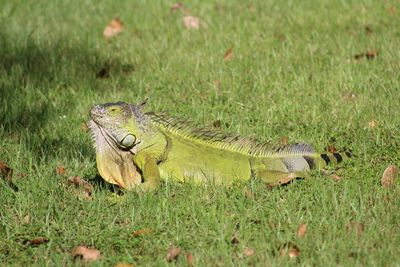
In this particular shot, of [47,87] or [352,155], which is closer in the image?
[352,155]

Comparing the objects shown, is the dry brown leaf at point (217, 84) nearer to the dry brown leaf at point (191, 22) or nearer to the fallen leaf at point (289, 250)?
the dry brown leaf at point (191, 22)

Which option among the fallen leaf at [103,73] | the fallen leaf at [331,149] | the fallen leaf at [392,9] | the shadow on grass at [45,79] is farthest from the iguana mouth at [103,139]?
the fallen leaf at [392,9]

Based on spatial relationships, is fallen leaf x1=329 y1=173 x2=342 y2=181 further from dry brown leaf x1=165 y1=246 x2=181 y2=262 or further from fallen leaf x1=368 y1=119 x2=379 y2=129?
dry brown leaf x1=165 y1=246 x2=181 y2=262

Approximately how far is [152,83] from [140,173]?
235 centimetres

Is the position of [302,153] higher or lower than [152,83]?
higher

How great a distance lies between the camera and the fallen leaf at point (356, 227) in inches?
194

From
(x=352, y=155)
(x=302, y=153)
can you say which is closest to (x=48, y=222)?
(x=302, y=153)

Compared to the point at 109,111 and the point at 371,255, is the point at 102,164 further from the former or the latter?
the point at 371,255

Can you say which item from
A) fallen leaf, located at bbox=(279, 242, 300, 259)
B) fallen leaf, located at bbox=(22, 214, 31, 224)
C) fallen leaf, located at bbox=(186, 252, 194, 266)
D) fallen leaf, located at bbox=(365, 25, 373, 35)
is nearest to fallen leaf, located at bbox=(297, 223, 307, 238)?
fallen leaf, located at bbox=(279, 242, 300, 259)

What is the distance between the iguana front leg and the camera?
18.1 feet

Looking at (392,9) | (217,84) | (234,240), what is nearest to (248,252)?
(234,240)

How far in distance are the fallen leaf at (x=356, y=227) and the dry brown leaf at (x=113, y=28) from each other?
5.00 meters

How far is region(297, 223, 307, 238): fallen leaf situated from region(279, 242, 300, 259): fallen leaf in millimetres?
136

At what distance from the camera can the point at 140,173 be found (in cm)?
577
